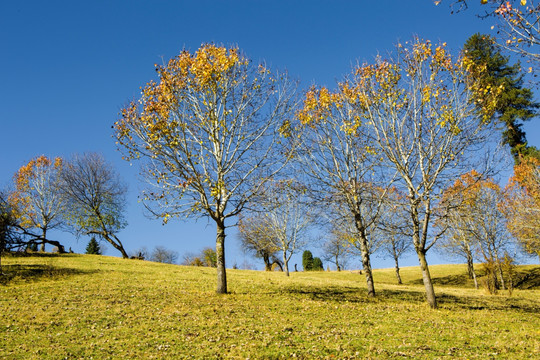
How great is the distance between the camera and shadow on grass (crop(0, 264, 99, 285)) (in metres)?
22.9

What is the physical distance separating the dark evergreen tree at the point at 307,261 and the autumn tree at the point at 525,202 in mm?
43002

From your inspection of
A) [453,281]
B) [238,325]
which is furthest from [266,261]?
[238,325]

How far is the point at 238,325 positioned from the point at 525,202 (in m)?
33.1

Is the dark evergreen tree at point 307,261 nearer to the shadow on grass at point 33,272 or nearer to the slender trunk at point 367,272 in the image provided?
the shadow on grass at point 33,272

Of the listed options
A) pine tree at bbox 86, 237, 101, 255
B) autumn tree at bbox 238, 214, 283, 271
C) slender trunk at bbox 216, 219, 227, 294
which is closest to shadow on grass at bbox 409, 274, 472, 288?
autumn tree at bbox 238, 214, 283, 271

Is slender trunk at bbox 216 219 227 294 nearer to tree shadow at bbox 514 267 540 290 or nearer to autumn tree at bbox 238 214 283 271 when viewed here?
autumn tree at bbox 238 214 283 271

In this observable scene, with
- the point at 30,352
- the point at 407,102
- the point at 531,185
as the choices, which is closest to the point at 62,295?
the point at 30,352

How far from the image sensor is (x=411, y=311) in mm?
16594

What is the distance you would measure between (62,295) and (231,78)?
14273 millimetres

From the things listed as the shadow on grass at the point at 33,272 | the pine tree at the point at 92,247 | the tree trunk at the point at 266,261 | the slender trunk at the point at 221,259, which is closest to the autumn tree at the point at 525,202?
the slender trunk at the point at 221,259

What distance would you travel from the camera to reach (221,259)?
18875 mm

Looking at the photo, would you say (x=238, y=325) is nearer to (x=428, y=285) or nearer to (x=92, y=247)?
(x=428, y=285)

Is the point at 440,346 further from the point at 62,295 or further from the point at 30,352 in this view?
the point at 62,295

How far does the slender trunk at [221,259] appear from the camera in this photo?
18703mm
